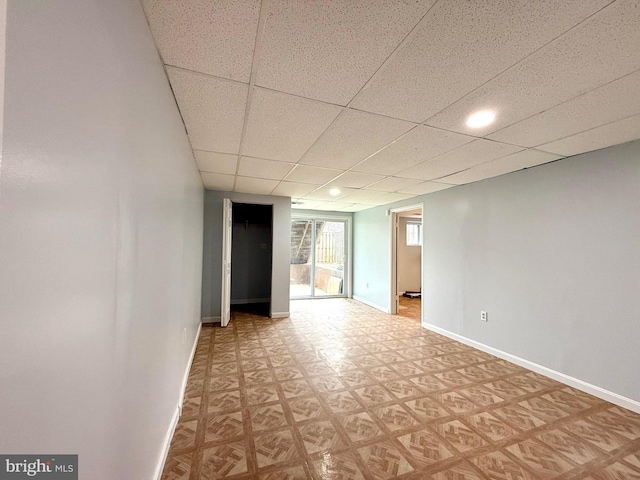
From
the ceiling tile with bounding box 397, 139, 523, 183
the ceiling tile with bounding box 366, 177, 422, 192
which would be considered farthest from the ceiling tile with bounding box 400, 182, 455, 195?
the ceiling tile with bounding box 397, 139, 523, 183

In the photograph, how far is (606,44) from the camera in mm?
1216

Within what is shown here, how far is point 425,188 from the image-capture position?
416cm

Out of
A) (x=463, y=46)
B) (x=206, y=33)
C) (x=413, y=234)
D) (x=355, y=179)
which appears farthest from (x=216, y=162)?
(x=413, y=234)

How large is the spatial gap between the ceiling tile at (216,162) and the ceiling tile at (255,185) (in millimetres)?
384

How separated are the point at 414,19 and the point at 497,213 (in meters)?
3.03

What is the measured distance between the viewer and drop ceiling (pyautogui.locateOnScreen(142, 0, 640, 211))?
1091 mm

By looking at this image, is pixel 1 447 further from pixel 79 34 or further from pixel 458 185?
pixel 458 185

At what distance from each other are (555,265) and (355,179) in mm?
2474

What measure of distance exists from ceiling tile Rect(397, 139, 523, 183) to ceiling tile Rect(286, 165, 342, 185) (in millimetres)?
896

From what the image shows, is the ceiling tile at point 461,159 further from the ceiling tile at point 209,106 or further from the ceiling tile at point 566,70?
the ceiling tile at point 209,106

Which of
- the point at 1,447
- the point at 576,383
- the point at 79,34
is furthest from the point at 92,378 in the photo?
the point at 576,383

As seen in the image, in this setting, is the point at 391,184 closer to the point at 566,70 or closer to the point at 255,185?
the point at 255,185

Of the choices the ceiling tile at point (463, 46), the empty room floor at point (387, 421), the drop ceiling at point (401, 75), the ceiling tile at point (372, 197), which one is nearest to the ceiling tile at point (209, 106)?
the drop ceiling at point (401, 75)

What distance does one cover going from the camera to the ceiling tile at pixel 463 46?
106 centimetres
